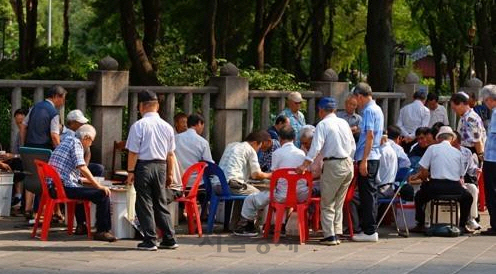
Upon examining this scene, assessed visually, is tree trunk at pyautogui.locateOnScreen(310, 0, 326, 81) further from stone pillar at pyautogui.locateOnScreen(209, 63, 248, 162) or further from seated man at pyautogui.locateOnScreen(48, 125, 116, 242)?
seated man at pyautogui.locateOnScreen(48, 125, 116, 242)

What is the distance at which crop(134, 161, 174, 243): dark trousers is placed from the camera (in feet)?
46.1

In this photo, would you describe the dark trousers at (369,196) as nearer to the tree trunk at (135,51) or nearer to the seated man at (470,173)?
the seated man at (470,173)

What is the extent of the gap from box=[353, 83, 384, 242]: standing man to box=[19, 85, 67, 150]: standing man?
13.1 feet

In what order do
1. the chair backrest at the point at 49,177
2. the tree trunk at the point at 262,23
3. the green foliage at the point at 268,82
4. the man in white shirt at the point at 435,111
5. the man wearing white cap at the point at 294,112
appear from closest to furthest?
the chair backrest at the point at 49,177, the man wearing white cap at the point at 294,112, the man in white shirt at the point at 435,111, the green foliage at the point at 268,82, the tree trunk at the point at 262,23

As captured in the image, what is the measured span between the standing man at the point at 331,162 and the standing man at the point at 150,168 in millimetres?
1819

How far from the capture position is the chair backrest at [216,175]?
1598 cm

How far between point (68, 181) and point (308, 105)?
25.4ft

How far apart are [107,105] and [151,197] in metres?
4.54

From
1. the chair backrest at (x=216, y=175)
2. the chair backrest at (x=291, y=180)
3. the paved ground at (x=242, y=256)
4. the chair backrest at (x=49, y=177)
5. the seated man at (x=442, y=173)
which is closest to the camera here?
the paved ground at (x=242, y=256)

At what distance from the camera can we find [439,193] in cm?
1630

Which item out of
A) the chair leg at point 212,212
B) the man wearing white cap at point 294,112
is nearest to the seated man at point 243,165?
the chair leg at point 212,212

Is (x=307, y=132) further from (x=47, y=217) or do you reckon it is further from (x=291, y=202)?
(x=47, y=217)

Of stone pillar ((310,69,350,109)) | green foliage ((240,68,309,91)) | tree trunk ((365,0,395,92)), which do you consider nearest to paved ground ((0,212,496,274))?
stone pillar ((310,69,350,109))

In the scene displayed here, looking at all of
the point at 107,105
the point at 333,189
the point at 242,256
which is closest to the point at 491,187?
the point at 333,189
